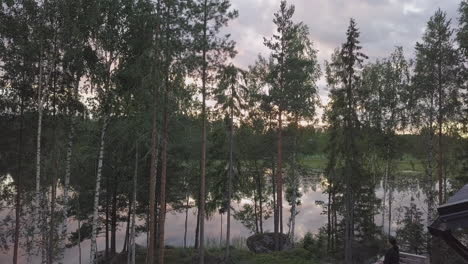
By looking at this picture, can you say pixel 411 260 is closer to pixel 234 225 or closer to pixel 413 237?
pixel 413 237

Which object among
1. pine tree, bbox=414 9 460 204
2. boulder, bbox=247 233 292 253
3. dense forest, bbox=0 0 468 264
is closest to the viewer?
dense forest, bbox=0 0 468 264

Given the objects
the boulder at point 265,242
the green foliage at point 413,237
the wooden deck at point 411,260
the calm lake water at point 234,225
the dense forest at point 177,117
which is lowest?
the calm lake water at point 234,225

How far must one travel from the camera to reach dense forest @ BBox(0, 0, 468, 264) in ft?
58.0

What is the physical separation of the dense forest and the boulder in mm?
1341

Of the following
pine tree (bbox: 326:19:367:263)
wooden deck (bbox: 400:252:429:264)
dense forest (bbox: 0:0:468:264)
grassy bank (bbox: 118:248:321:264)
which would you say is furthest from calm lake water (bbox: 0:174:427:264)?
wooden deck (bbox: 400:252:429:264)

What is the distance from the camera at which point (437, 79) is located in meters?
23.5

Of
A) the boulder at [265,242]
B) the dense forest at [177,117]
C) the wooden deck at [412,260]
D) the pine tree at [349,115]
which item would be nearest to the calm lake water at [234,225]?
the dense forest at [177,117]

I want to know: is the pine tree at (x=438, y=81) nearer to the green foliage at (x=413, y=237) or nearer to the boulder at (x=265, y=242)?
the green foliage at (x=413, y=237)

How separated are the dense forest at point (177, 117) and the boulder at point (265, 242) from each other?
1341 mm

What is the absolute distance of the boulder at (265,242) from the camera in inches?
1194

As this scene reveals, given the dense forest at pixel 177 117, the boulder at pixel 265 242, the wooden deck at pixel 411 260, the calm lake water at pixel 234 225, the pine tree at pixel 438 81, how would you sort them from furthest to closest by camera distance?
the calm lake water at pixel 234 225, the boulder at pixel 265 242, the pine tree at pixel 438 81, the dense forest at pixel 177 117, the wooden deck at pixel 411 260

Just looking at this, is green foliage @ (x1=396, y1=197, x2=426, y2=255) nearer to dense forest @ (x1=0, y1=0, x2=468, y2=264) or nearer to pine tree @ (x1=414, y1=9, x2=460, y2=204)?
dense forest @ (x1=0, y1=0, x2=468, y2=264)

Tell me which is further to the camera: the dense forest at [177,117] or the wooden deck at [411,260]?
the dense forest at [177,117]

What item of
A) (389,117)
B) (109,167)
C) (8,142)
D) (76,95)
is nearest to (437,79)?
(389,117)
